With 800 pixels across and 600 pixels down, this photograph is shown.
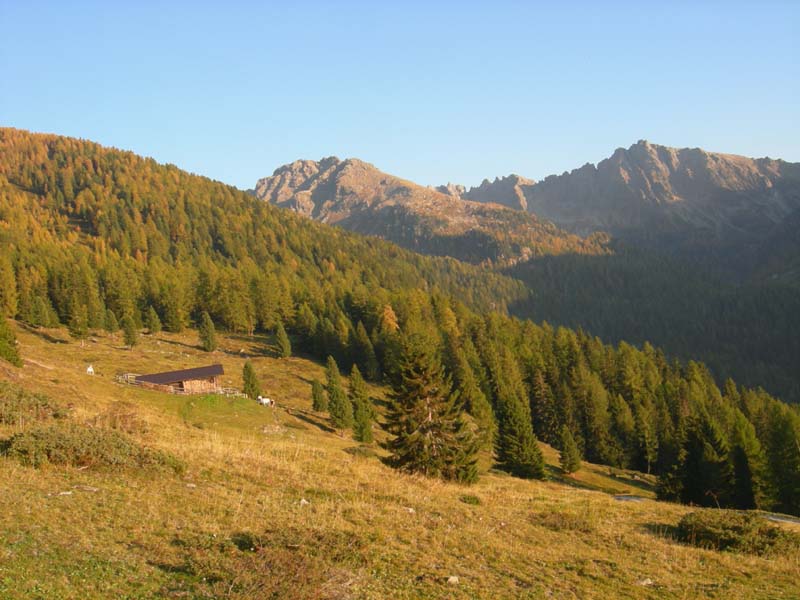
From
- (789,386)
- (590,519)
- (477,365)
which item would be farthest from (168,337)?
(789,386)

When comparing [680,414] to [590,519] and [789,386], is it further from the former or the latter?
[789,386]

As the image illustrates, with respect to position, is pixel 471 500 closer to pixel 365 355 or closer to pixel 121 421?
pixel 121 421

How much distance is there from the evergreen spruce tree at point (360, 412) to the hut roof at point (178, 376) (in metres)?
16.5

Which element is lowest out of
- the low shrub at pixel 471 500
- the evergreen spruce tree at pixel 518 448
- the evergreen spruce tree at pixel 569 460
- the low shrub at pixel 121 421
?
the evergreen spruce tree at pixel 569 460

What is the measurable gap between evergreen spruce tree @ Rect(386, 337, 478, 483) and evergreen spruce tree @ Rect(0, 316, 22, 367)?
33806mm

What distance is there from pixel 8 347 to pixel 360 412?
34277mm

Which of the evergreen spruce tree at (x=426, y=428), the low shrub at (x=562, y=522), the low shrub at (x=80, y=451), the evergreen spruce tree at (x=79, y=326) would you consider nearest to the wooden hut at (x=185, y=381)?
the evergreen spruce tree at (x=79, y=326)

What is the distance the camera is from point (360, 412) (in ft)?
196

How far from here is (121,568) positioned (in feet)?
31.6

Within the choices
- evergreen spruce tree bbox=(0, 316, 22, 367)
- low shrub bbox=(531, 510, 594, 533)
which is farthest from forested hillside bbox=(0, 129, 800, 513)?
low shrub bbox=(531, 510, 594, 533)

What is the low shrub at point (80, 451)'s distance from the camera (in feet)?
50.1

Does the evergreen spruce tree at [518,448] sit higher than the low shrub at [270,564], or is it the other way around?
the low shrub at [270,564]

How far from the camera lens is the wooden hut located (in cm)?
5909

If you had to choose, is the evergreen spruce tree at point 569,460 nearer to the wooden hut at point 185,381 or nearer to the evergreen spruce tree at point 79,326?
the wooden hut at point 185,381
